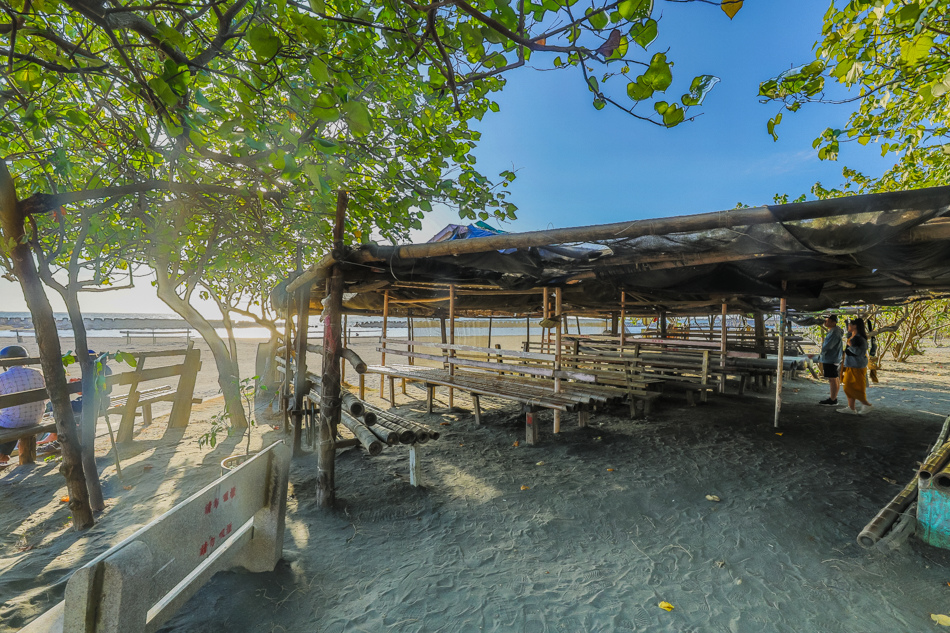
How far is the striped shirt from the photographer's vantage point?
447cm

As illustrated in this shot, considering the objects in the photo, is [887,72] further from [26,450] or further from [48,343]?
[26,450]

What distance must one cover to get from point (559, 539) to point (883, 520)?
8.39 feet

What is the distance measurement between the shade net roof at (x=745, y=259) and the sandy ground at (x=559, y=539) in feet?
7.68

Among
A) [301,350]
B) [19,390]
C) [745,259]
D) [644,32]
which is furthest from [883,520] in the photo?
[19,390]

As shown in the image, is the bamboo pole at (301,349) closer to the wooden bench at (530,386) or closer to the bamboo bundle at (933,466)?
the wooden bench at (530,386)

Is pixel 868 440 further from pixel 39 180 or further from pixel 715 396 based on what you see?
pixel 39 180

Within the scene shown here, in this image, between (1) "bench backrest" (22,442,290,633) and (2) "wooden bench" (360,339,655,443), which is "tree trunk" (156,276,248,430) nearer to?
(2) "wooden bench" (360,339,655,443)

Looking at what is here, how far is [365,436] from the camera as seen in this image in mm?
3762

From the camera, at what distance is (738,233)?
3.40 metres

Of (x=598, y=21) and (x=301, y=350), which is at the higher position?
(x=598, y=21)

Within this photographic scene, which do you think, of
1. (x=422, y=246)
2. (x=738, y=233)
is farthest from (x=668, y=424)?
(x=422, y=246)

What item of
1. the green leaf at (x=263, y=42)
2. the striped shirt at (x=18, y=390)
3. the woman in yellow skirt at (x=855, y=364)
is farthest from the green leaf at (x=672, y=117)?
the woman in yellow skirt at (x=855, y=364)

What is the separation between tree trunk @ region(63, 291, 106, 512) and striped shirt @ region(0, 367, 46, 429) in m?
1.01

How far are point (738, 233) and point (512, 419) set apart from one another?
4851 mm
